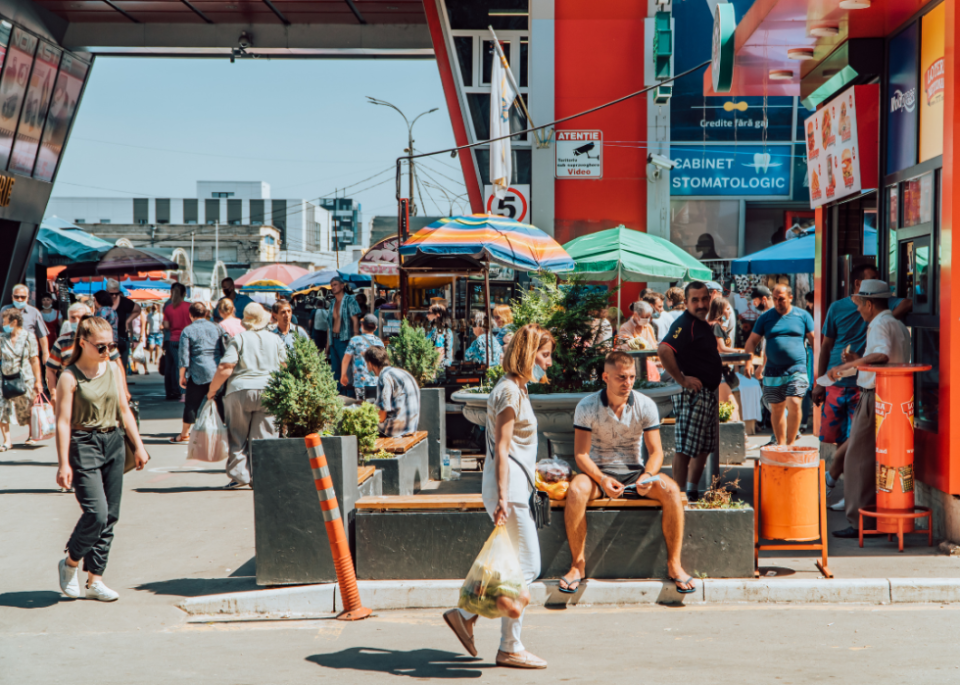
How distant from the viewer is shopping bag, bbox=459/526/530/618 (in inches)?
191

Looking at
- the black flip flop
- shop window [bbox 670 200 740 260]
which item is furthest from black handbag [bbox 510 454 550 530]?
shop window [bbox 670 200 740 260]

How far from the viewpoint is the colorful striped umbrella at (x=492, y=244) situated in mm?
12109

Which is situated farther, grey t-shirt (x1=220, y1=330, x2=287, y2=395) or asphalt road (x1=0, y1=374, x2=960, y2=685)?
grey t-shirt (x1=220, y1=330, x2=287, y2=395)

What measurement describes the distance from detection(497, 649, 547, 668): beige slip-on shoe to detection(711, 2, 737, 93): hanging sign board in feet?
21.8

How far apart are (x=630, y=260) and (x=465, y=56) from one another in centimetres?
912

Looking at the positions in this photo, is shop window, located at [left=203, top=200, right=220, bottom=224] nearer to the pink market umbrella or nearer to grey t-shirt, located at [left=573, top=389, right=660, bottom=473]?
the pink market umbrella

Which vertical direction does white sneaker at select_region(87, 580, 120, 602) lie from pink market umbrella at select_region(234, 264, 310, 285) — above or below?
below

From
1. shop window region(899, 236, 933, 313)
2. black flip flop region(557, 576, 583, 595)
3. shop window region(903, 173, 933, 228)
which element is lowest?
black flip flop region(557, 576, 583, 595)

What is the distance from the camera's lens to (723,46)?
9336mm

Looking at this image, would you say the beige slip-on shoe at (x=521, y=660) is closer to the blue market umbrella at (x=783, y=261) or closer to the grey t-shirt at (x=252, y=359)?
the grey t-shirt at (x=252, y=359)

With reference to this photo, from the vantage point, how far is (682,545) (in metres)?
6.30

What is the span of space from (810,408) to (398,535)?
9002 mm

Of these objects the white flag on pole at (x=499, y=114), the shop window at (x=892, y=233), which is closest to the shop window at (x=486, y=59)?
the white flag on pole at (x=499, y=114)

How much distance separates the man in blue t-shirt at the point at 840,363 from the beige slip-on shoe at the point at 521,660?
4600 mm
